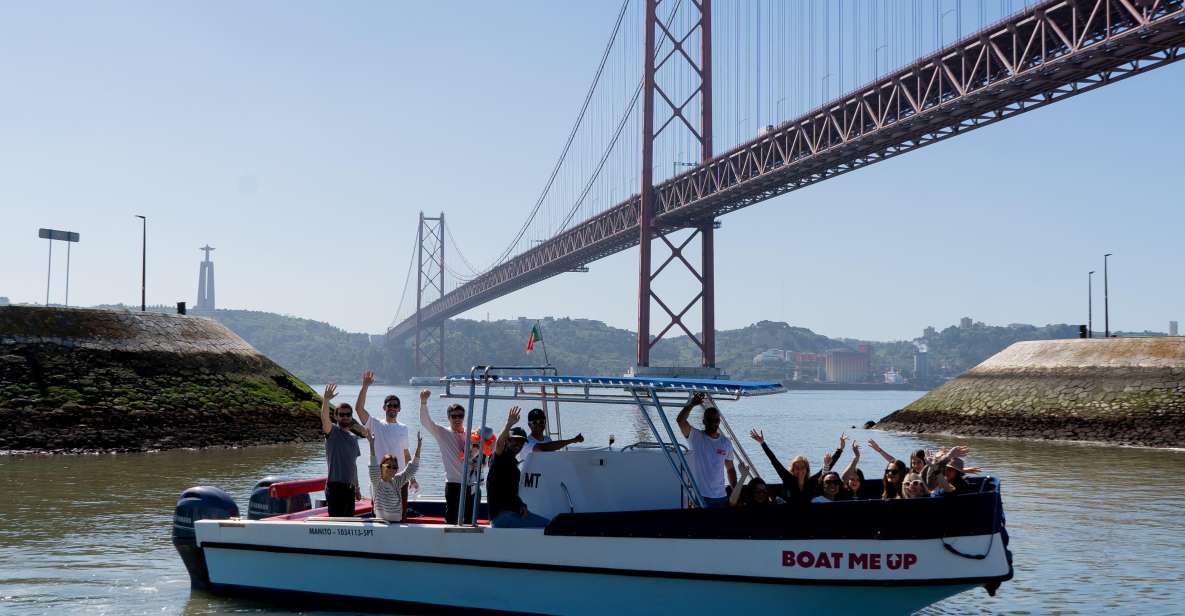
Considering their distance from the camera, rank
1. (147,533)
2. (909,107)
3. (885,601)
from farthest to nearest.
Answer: (909,107) → (147,533) → (885,601)

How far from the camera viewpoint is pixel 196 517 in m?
10.0

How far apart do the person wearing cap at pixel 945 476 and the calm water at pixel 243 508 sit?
1.83m

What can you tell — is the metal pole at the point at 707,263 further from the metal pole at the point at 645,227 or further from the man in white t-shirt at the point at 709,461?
the man in white t-shirt at the point at 709,461

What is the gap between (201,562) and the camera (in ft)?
32.8

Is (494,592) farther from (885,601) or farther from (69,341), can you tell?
(69,341)

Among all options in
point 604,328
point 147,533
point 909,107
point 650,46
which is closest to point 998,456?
point 909,107

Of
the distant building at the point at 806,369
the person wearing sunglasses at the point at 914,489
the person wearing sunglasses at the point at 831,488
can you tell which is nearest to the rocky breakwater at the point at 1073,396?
the person wearing sunglasses at the point at 914,489

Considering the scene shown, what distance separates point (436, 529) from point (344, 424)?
150 cm

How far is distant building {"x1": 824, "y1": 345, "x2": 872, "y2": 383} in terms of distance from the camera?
191 meters

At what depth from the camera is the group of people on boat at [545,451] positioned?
8.46 metres

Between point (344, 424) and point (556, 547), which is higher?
point (344, 424)

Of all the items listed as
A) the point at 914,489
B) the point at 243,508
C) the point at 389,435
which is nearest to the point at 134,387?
the point at 243,508

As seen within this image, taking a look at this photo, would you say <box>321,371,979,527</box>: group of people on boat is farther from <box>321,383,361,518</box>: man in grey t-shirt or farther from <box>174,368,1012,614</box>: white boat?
<box>174,368,1012,614</box>: white boat

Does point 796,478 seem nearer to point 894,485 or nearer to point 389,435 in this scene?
point 894,485
